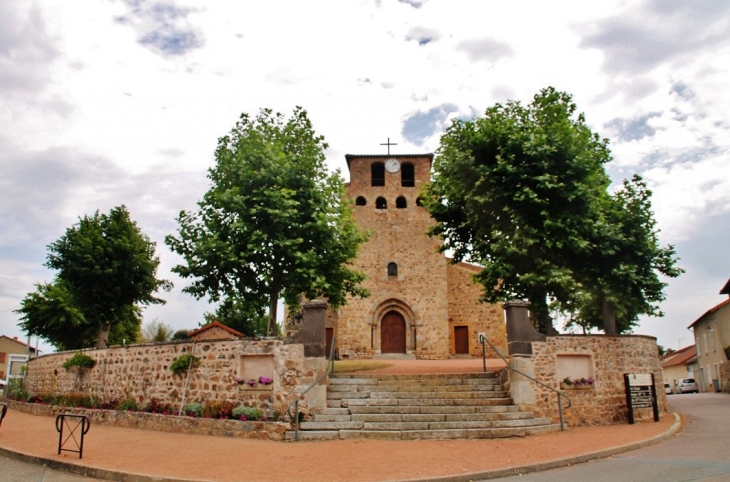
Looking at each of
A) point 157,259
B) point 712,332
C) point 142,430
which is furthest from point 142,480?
point 712,332

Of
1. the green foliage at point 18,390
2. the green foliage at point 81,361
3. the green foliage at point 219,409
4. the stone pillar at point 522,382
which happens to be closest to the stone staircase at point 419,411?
the stone pillar at point 522,382

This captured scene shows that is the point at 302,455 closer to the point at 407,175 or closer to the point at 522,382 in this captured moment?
the point at 522,382

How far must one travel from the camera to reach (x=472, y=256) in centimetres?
1934

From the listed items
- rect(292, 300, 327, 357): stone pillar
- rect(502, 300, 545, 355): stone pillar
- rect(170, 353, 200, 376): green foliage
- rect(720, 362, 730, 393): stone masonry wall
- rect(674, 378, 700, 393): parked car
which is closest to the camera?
rect(292, 300, 327, 357): stone pillar

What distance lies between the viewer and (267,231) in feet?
61.9

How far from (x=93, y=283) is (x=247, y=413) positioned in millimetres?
17962

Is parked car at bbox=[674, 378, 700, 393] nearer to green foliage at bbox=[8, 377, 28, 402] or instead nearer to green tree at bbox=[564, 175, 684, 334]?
green tree at bbox=[564, 175, 684, 334]

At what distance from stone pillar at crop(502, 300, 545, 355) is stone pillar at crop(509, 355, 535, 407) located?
193 millimetres

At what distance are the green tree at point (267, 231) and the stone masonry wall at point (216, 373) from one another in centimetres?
422

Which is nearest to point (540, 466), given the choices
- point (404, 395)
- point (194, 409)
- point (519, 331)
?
point (404, 395)

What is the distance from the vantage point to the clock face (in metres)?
32.5

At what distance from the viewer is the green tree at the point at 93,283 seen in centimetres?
2625

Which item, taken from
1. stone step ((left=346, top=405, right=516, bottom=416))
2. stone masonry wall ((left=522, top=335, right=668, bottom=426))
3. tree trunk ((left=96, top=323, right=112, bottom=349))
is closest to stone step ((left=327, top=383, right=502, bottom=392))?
stone step ((left=346, top=405, right=516, bottom=416))

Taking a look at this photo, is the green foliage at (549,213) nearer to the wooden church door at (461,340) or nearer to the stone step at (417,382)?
the stone step at (417,382)
